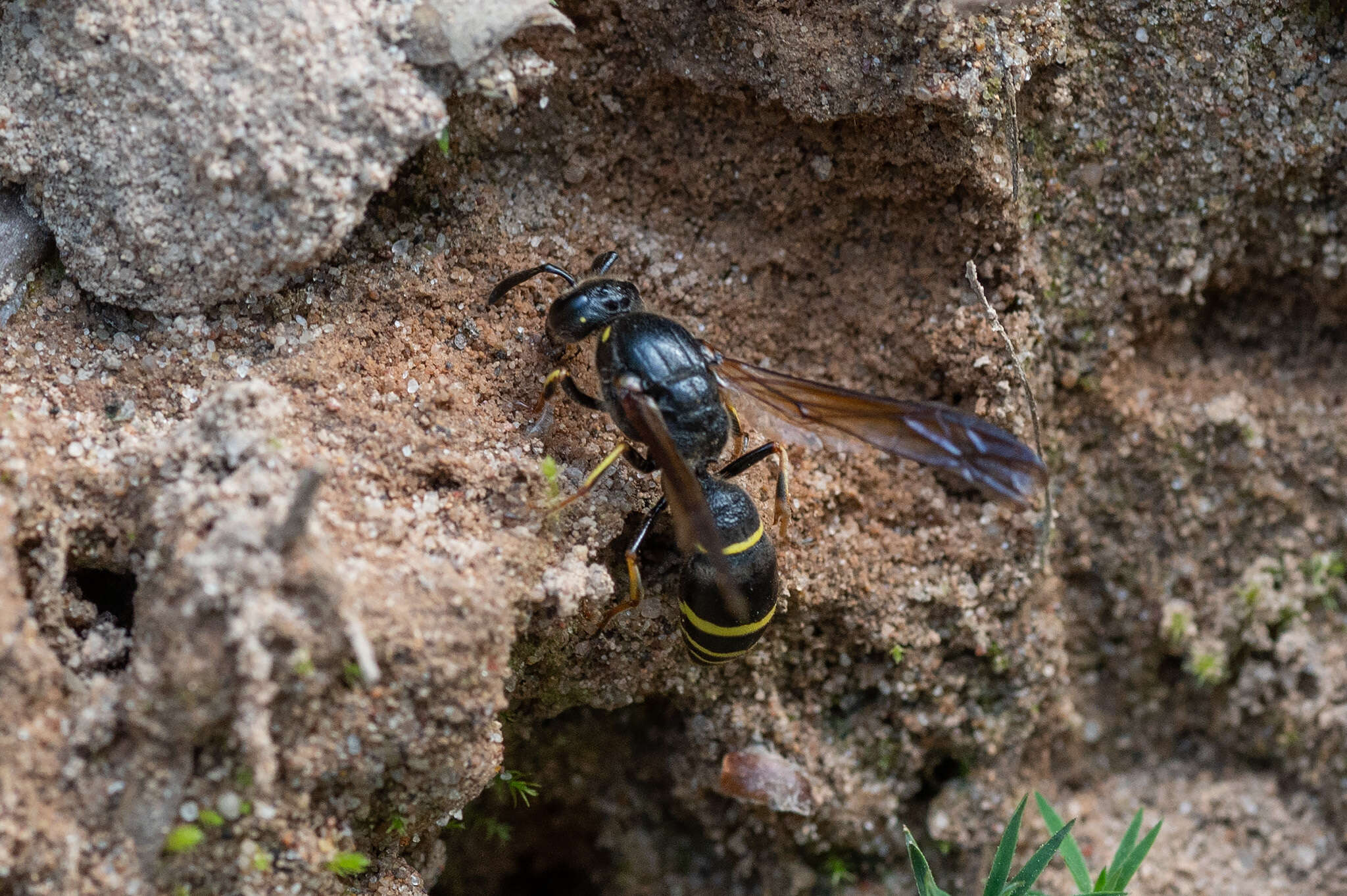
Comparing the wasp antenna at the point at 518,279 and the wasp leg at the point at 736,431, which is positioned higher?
the wasp antenna at the point at 518,279

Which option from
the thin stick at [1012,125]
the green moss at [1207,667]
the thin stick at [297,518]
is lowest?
the green moss at [1207,667]

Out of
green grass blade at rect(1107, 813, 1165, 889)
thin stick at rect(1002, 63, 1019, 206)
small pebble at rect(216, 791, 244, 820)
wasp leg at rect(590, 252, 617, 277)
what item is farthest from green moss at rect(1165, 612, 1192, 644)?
small pebble at rect(216, 791, 244, 820)

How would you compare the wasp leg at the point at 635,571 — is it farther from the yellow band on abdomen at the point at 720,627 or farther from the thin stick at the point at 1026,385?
the thin stick at the point at 1026,385

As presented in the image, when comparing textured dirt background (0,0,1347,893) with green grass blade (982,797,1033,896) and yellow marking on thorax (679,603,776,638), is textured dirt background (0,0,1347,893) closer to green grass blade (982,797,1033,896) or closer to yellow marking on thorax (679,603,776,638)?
yellow marking on thorax (679,603,776,638)

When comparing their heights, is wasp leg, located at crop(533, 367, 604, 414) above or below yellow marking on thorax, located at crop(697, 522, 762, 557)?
above

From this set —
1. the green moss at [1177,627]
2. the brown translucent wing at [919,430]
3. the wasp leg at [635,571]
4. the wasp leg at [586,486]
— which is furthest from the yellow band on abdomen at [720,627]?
the green moss at [1177,627]

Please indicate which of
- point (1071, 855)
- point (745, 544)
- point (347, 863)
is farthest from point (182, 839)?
point (1071, 855)

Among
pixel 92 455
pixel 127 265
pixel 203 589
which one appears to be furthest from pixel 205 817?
pixel 127 265

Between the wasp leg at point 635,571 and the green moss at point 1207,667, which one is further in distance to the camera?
the green moss at point 1207,667
